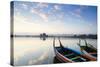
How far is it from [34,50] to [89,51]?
77cm

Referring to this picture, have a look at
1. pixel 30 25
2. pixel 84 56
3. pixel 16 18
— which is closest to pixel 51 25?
pixel 30 25

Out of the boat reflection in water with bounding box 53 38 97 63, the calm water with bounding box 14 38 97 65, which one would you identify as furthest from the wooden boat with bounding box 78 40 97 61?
the calm water with bounding box 14 38 97 65

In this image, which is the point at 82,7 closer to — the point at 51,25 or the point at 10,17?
the point at 51,25

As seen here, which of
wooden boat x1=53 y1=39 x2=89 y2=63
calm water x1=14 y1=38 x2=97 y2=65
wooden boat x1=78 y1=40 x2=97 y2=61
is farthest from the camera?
wooden boat x1=78 y1=40 x2=97 y2=61

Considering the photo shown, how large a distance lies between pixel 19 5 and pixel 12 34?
13.8 inches

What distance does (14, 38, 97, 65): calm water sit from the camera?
2.27 m

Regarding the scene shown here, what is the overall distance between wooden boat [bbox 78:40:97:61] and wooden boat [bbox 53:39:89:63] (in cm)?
6

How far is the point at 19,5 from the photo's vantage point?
2271mm

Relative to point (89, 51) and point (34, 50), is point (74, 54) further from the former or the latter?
point (34, 50)

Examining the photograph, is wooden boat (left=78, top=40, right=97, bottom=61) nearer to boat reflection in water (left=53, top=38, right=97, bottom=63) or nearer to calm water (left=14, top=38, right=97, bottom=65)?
boat reflection in water (left=53, top=38, right=97, bottom=63)

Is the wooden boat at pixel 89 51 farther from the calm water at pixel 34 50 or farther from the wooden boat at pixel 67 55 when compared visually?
the calm water at pixel 34 50

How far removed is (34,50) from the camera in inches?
92.7

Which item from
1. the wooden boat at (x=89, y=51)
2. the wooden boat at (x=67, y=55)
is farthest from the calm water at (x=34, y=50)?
the wooden boat at (x=89, y=51)

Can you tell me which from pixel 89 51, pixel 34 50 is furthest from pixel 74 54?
pixel 34 50
